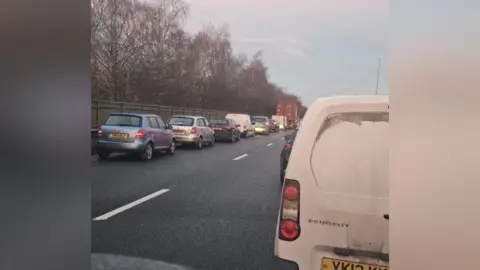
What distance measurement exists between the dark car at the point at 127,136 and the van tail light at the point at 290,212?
41.4 ft

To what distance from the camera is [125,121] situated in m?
15.5

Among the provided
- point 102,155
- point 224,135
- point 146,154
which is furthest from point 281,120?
point 102,155

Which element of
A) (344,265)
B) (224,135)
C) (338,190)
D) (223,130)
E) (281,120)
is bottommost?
(224,135)

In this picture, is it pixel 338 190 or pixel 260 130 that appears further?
pixel 260 130

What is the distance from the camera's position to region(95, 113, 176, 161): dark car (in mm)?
14953

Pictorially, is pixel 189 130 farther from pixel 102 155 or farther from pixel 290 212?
pixel 290 212

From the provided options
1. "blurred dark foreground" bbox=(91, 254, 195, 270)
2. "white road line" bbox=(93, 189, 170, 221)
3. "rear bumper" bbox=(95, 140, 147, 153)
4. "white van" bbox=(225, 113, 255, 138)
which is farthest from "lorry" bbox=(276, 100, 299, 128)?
"blurred dark foreground" bbox=(91, 254, 195, 270)

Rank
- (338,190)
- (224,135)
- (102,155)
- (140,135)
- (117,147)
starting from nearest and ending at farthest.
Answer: (338,190) → (117,147) → (140,135) → (102,155) → (224,135)

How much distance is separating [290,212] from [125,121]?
1328 cm
